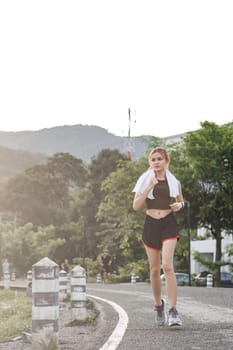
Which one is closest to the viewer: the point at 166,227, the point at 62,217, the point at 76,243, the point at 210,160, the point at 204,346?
the point at 204,346

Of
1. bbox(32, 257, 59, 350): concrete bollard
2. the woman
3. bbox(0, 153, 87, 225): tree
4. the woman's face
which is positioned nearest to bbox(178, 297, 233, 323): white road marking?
the woman

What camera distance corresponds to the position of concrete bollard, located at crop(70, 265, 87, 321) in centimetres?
1012

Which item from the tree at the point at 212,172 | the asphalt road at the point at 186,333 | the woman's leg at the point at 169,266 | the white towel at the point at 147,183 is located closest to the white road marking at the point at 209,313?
the asphalt road at the point at 186,333

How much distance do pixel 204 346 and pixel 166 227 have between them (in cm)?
177

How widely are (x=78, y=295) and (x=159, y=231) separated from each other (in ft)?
8.54

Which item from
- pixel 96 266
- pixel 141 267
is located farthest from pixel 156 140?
pixel 96 266

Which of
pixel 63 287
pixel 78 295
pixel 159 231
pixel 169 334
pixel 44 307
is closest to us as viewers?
pixel 44 307

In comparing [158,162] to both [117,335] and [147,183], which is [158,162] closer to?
[147,183]

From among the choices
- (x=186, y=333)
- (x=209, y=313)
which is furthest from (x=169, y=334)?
(x=209, y=313)

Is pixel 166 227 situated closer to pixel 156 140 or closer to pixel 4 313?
pixel 4 313

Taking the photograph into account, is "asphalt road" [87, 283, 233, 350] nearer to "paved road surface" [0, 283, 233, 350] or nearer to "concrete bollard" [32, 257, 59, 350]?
"paved road surface" [0, 283, 233, 350]

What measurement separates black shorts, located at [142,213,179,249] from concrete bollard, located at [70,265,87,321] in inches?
91.4

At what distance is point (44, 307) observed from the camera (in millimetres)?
5941

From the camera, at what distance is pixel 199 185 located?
1647 inches
